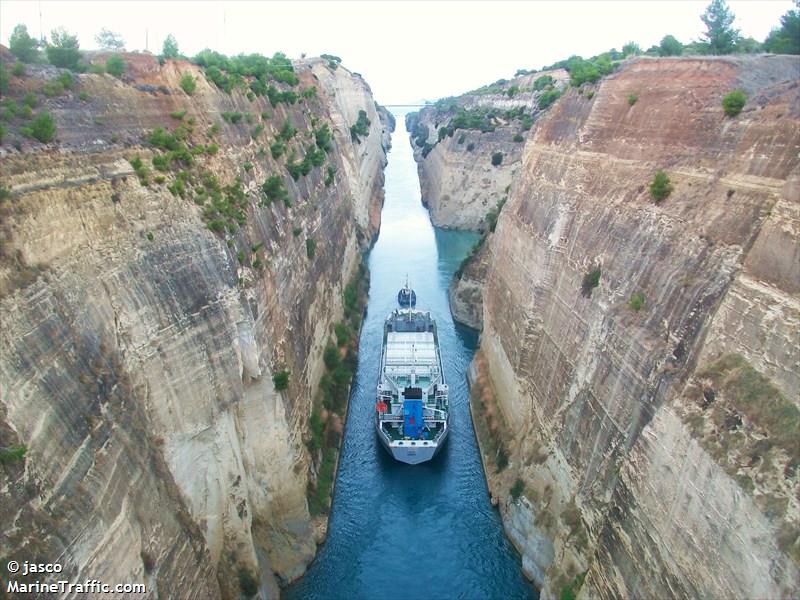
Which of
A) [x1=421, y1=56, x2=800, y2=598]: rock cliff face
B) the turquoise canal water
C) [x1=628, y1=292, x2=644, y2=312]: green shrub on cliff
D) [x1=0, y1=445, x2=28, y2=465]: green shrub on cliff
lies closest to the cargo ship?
the turquoise canal water

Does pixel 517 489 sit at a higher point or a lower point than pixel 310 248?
lower

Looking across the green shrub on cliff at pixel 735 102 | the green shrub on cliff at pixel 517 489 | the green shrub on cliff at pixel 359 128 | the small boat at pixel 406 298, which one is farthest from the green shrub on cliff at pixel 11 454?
the green shrub on cliff at pixel 359 128

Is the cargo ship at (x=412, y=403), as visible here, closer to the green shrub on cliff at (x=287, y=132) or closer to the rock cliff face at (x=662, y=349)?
the rock cliff face at (x=662, y=349)

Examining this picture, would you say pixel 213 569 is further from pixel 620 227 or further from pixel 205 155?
pixel 620 227

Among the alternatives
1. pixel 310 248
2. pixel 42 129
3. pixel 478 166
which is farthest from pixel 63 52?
pixel 478 166

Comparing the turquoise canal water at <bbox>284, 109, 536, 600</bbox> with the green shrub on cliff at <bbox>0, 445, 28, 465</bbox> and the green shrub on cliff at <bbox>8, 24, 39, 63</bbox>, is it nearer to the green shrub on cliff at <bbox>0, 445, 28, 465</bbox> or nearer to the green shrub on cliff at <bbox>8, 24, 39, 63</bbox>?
the green shrub on cliff at <bbox>0, 445, 28, 465</bbox>

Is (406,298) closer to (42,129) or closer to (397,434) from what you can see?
(397,434)

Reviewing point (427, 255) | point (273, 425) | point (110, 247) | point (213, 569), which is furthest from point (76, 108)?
point (427, 255)

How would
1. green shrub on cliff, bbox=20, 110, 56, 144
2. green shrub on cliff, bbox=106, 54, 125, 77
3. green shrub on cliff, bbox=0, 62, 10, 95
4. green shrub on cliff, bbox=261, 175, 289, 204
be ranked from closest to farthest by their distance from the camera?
green shrub on cliff, bbox=20, 110, 56, 144, green shrub on cliff, bbox=0, 62, 10, 95, green shrub on cliff, bbox=106, 54, 125, 77, green shrub on cliff, bbox=261, 175, 289, 204
